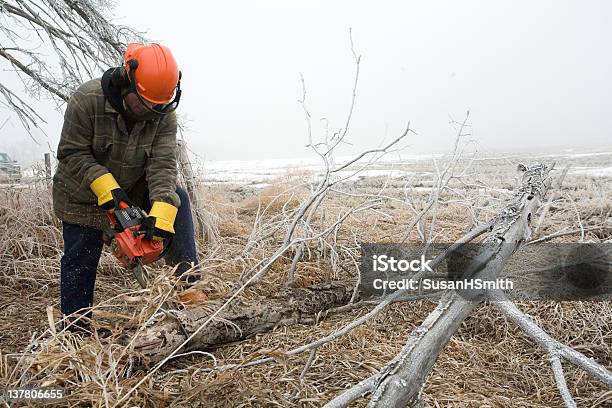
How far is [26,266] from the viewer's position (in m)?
3.61

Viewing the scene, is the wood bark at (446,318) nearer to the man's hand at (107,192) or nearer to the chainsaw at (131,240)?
the chainsaw at (131,240)

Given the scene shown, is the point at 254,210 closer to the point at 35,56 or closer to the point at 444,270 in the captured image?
the point at 35,56

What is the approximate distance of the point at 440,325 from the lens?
160 cm

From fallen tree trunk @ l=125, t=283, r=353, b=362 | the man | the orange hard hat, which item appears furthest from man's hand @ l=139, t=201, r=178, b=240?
the orange hard hat

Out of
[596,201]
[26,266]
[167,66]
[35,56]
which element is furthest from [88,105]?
[596,201]

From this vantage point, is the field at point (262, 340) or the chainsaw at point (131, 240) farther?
the chainsaw at point (131, 240)

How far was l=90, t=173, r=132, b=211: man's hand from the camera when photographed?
8.02 feet

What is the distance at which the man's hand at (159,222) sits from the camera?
95.1 inches

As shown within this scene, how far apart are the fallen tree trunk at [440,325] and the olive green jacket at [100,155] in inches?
67.9

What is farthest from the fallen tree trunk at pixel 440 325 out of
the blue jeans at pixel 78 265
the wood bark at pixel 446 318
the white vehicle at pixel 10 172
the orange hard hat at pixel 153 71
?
the white vehicle at pixel 10 172

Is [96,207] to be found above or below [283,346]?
above

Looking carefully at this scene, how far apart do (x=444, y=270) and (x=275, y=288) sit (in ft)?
3.74

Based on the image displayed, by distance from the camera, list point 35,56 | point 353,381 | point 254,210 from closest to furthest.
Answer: point 353,381
point 35,56
point 254,210

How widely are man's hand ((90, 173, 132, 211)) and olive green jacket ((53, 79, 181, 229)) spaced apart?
48mm
